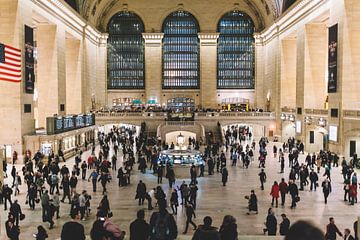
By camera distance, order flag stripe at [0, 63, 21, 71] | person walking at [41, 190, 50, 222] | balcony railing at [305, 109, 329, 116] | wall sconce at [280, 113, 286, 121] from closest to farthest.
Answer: person walking at [41, 190, 50, 222] < flag stripe at [0, 63, 21, 71] < balcony railing at [305, 109, 329, 116] < wall sconce at [280, 113, 286, 121]

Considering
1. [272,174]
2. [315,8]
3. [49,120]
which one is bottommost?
[272,174]

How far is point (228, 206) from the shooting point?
15.9 meters

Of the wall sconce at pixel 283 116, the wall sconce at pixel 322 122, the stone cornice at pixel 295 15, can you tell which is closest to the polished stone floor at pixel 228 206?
the wall sconce at pixel 322 122

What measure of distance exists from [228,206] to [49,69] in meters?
25.6

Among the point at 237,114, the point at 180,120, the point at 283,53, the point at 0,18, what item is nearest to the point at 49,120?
the point at 0,18

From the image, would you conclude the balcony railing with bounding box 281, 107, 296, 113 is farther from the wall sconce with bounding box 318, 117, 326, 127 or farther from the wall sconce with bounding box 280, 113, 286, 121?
A: the wall sconce with bounding box 318, 117, 326, 127

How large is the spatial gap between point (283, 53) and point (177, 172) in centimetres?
2731

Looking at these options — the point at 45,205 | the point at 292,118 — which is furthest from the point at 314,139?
the point at 45,205

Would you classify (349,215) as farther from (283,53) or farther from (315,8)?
(283,53)

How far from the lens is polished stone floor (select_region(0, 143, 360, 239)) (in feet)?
43.5

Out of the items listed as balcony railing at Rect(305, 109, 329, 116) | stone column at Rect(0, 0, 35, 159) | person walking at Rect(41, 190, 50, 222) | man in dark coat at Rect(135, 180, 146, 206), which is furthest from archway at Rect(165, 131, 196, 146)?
person walking at Rect(41, 190, 50, 222)

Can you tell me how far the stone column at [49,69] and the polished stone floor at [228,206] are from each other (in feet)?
53.7

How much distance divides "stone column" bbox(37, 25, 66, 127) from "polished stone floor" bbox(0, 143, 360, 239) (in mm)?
16381

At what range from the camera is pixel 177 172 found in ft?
72.0
